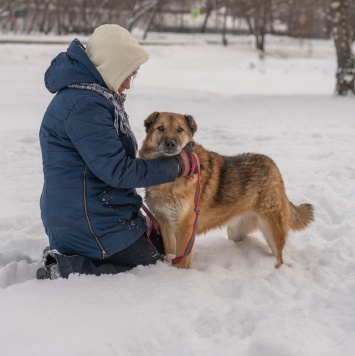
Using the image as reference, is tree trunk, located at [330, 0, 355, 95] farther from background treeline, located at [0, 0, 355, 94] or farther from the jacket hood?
the jacket hood

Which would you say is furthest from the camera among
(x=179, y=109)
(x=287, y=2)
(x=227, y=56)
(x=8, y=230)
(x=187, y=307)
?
(x=287, y=2)

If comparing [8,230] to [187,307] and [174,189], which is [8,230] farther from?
[187,307]

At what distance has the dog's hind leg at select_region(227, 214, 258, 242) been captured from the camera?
Result: 12.7 ft

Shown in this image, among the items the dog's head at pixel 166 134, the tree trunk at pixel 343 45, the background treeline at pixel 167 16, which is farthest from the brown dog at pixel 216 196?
the background treeline at pixel 167 16

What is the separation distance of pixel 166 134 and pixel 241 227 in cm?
118

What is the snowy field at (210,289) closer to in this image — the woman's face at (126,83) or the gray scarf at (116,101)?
the gray scarf at (116,101)

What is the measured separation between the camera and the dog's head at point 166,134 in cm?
320

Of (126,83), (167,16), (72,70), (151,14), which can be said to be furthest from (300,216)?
(167,16)

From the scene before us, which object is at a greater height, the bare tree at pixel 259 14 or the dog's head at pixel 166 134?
the bare tree at pixel 259 14

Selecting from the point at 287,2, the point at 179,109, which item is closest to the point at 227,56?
the point at 287,2

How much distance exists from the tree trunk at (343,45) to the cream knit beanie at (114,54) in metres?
10.2

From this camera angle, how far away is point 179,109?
11492 mm

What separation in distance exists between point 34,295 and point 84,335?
0.50 metres

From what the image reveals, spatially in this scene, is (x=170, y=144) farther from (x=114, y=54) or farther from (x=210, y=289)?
(x=210, y=289)
